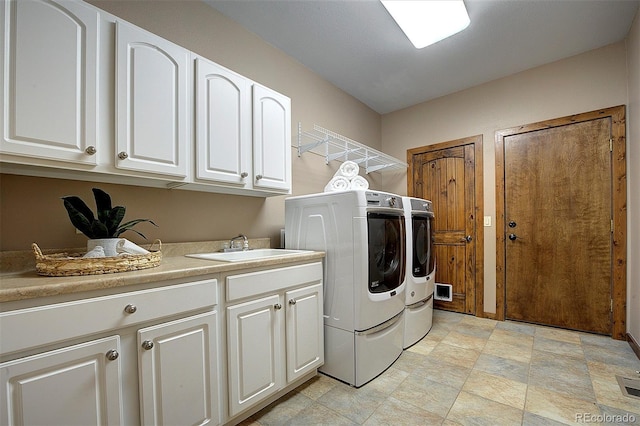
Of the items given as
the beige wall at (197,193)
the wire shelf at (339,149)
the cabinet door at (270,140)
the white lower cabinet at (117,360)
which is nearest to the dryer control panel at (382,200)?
the cabinet door at (270,140)

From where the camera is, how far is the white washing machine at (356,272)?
181 cm

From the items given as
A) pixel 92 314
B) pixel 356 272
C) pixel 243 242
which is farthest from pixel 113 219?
pixel 356 272

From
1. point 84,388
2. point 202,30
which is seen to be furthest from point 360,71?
point 84,388

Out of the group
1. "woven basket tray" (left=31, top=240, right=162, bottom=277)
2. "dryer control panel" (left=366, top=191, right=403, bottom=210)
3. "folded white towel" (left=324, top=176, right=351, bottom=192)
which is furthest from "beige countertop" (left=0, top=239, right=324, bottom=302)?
"folded white towel" (left=324, top=176, right=351, bottom=192)

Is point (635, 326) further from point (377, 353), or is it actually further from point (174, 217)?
point (174, 217)

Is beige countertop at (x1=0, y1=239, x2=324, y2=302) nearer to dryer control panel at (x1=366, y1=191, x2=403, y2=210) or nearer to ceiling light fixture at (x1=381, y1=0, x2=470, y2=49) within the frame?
dryer control panel at (x1=366, y1=191, x2=403, y2=210)

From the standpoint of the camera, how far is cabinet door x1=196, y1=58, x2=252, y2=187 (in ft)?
5.20

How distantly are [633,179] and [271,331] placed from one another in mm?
3061

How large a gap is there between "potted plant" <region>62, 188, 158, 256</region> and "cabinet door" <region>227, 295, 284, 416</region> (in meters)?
0.62

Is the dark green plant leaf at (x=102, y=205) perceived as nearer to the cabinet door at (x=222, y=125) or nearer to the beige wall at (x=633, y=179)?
the cabinet door at (x=222, y=125)

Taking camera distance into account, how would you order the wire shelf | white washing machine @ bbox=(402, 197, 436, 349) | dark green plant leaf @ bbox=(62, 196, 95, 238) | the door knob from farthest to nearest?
1. the wire shelf
2. white washing machine @ bbox=(402, 197, 436, 349)
3. dark green plant leaf @ bbox=(62, 196, 95, 238)
4. the door knob

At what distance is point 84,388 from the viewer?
941 mm

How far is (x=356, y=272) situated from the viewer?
5.94ft

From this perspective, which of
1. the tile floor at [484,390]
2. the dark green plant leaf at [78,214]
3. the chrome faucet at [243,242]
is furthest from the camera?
the chrome faucet at [243,242]
